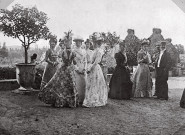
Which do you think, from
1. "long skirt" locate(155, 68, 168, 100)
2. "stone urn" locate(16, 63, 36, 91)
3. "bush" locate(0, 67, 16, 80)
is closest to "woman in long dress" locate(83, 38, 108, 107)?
"long skirt" locate(155, 68, 168, 100)

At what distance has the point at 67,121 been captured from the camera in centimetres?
514

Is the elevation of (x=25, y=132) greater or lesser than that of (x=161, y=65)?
lesser

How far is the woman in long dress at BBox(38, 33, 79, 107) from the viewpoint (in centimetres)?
646

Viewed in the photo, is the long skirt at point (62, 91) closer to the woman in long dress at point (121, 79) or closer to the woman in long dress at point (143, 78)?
the woman in long dress at point (121, 79)

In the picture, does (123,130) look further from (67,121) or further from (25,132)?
(25,132)

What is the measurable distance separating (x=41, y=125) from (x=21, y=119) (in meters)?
0.64

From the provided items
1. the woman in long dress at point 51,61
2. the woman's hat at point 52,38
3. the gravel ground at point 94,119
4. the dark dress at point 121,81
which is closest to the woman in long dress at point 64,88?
the gravel ground at point 94,119

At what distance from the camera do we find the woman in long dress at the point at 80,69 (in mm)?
7223

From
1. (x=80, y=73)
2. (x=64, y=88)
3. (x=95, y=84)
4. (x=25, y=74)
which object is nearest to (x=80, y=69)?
(x=80, y=73)

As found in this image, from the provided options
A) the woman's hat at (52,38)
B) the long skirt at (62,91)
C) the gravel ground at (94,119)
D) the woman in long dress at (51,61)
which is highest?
the woman's hat at (52,38)

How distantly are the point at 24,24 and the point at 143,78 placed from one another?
4.49 metres

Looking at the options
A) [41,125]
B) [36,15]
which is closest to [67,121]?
[41,125]

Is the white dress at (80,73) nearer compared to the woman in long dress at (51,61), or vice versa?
the white dress at (80,73)

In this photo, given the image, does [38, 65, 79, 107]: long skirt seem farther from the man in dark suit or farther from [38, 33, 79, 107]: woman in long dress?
the man in dark suit
